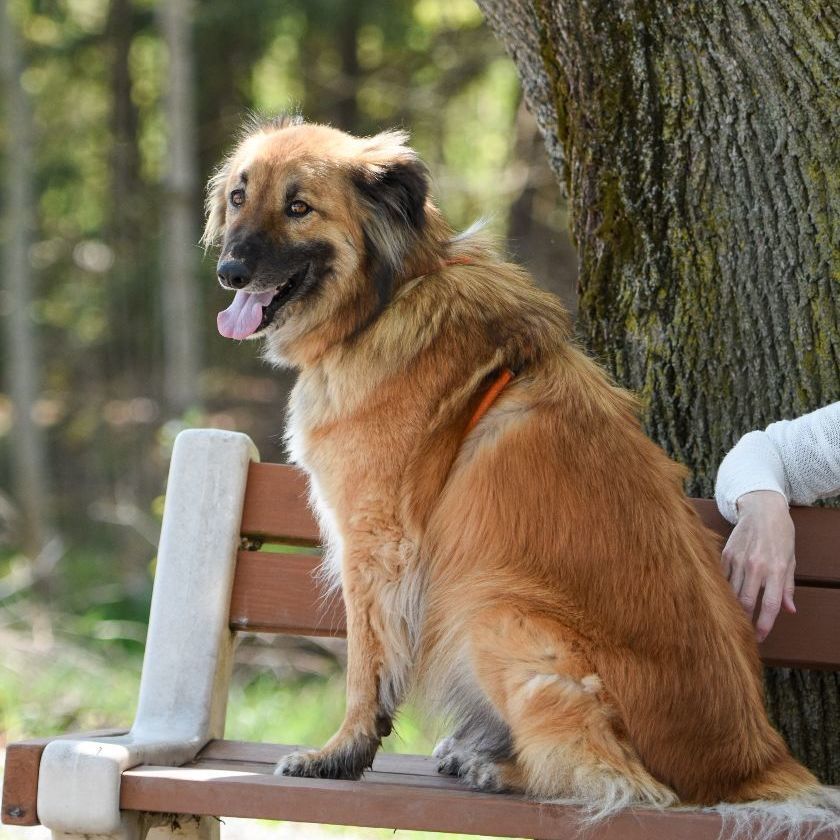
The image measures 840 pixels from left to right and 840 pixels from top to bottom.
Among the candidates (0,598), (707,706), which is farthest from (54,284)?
(707,706)

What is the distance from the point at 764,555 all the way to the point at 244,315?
4.51ft

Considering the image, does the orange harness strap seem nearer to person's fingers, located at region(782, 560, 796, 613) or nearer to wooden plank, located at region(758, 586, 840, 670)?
person's fingers, located at region(782, 560, 796, 613)

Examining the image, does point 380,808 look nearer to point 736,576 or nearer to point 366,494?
point 366,494

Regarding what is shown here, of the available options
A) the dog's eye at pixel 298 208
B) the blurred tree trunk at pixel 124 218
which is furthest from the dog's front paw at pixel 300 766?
the blurred tree trunk at pixel 124 218

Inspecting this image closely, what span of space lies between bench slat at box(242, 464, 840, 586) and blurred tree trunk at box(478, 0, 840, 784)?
0.36m

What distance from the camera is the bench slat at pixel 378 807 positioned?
1.95m

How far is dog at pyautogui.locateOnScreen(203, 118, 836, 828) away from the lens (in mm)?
2207

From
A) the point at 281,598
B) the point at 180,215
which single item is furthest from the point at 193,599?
the point at 180,215

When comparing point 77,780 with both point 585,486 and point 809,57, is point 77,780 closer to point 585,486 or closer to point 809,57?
point 585,486

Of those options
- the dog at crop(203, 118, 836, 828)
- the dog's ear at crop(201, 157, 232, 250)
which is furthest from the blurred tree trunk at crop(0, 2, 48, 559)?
the dog at crop(203, 118, 836, 828)

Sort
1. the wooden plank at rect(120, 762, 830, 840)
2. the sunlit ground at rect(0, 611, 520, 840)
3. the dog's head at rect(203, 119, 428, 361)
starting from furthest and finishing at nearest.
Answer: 1. the sunlit ground at rect(0, 611, 520, 840)
2. the dog's head at rect(203, 119, 428, 361)
3. the wooden plank at rect(120, 762, 830, 840)

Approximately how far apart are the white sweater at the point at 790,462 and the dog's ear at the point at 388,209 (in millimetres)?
973

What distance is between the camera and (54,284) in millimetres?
13414

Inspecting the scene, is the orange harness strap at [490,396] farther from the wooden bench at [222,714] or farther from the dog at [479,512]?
the wooden bench at [222,714]
